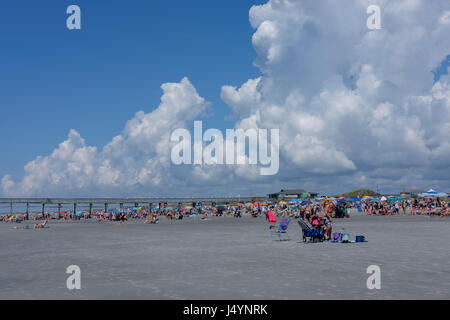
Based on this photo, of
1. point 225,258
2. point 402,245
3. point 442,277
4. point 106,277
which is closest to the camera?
point 442,277

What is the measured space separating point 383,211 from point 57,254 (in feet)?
158

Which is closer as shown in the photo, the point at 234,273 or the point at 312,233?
the point at 234,273

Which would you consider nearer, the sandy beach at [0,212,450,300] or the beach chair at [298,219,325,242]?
the sandy beach at [0,212,450,300]

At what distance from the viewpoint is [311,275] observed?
33.2 feet

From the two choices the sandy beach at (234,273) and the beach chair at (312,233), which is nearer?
the sandy beach at (234,273)

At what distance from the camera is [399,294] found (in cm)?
801

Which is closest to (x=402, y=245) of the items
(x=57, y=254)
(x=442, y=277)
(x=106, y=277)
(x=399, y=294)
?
(x=442, y=277)

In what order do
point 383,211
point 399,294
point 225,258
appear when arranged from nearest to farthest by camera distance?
1. point 399,294
2. point 225,258
3. point 383,211

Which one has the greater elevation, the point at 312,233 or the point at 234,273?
the point at 312,233

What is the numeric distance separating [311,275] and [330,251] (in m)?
5.39
